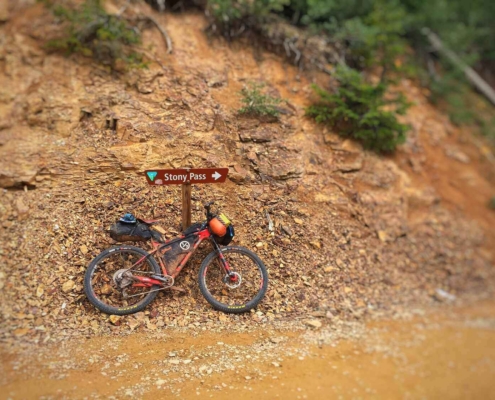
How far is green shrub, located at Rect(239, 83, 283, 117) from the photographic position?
5.12m

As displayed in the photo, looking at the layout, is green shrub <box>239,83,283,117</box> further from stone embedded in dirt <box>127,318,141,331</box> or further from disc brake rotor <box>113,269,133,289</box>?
stone embedded in dirt <box>127,318,141,331</box>

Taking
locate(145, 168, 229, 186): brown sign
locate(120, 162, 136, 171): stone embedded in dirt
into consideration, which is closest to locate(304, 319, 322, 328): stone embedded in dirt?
locate(145, 168, 229, 186): brown sign

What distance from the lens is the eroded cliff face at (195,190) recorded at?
3.94 metres

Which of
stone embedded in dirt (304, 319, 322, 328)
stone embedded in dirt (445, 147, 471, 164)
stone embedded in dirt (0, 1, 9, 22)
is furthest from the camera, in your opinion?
stone embedded in dirt (445, 147, 471, 164)

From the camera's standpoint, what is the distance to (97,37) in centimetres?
557

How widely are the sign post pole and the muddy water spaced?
104cm

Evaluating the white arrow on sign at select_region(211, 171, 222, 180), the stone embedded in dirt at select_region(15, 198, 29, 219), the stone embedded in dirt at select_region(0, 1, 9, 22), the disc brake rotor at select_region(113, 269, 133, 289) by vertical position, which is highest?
the white arrow on sign at select_region(211, 171, 222, 180)

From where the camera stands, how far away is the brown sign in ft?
12.2

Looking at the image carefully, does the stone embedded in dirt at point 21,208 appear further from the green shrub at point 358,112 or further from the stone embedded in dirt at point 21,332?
the green shrub at point 358,112

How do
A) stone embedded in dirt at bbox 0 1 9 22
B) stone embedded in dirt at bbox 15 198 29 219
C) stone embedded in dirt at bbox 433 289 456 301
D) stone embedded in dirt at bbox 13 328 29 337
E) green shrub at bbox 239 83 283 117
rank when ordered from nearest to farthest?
1. stone embedded in dirt at bbox 13 328 29 337
2. stone embedded in dirt at bbox 15 198 29 219
3. green shrub at bbox 239 83 283 117
4. stone embedded in dirt at bbox 0 1 9 22
5. stone embedded in dirt at bbox 433 289 456 301

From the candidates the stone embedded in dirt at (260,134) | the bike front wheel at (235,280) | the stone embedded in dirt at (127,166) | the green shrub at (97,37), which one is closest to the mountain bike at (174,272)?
the bike front wheel at (235,280)

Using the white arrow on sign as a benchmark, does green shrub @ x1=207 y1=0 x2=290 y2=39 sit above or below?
above

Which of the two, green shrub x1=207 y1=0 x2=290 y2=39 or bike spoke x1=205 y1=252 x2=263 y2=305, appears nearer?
bike spoke x1=205 y1=252 x2=263 y2=305

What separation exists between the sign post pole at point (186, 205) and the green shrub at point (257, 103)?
157 cm
